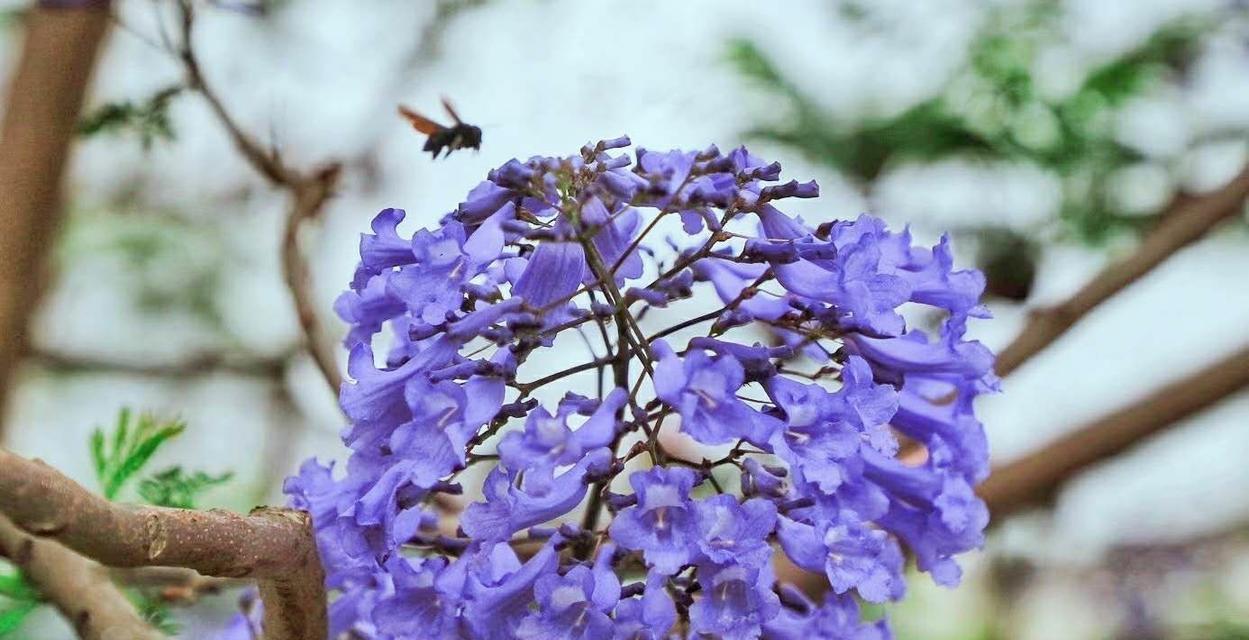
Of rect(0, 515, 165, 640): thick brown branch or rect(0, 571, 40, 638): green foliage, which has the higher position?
rect(0, 515, 165, 640): thick brown branch

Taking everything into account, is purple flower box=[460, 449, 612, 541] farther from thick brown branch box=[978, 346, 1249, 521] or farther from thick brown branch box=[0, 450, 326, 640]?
thick brown branch box=[978, 346, 1249, 521]

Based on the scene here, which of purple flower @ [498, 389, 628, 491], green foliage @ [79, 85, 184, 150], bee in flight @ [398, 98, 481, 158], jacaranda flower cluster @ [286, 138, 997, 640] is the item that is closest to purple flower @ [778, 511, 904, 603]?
jacaranda flower cluster @ [286, 138, 997, 640]

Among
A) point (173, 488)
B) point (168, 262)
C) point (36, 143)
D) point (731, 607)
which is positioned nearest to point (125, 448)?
point (173, 488)

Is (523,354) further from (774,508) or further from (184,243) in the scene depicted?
(184,243)

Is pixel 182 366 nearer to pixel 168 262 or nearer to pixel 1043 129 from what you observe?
pixel 168 262

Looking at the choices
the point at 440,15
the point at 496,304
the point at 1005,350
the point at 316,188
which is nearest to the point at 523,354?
the point at 496,304
